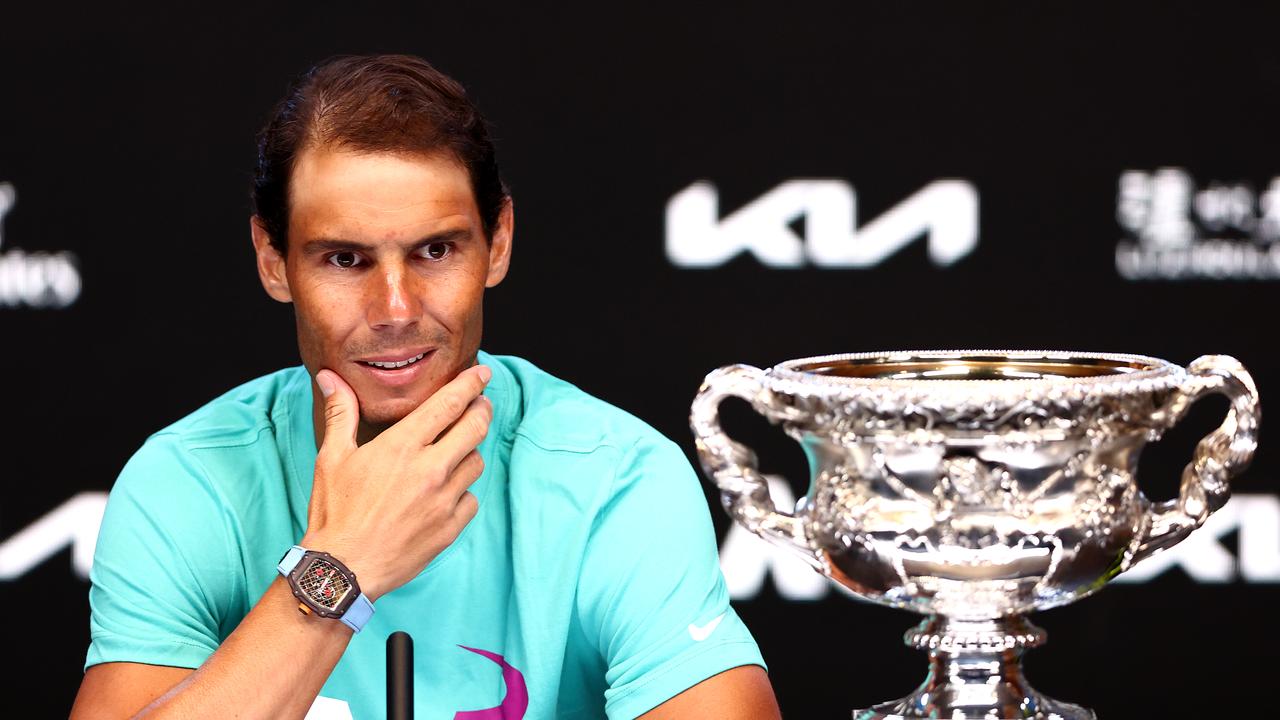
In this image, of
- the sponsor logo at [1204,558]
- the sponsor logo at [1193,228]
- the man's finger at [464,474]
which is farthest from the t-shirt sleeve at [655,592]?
the sponsor logo at [1193,228]

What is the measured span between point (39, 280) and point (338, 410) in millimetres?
1623

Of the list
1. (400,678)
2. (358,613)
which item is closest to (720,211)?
(358,613)

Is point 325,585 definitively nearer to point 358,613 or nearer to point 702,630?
point 358,613

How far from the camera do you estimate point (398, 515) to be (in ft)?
5.04

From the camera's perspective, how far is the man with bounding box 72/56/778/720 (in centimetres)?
154

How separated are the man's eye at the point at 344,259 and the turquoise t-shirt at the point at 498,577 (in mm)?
284

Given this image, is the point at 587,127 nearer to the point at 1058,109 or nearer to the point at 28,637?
the point at 1058,109

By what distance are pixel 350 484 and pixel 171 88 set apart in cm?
167

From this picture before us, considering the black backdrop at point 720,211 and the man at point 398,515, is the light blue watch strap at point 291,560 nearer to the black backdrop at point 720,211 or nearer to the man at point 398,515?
the man at point 398,515

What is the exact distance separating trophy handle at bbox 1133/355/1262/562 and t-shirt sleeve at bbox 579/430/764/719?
0.56 m

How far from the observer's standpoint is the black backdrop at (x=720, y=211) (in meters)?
2.90

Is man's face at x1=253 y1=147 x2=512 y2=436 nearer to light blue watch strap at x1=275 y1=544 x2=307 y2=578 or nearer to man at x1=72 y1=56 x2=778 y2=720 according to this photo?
man at x1=72 y1=56 x2=778 y2=720

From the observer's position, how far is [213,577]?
1.72 metres

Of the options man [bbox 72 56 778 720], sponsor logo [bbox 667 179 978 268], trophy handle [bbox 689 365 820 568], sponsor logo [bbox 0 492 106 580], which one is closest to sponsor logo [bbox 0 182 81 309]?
sponsor logo [bbox 0 492 106 580]
